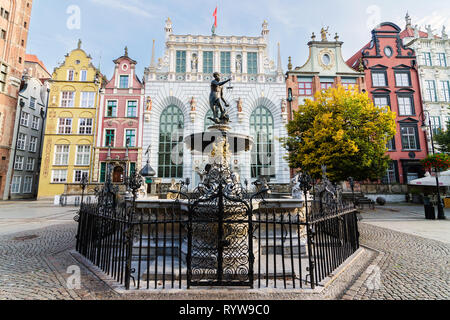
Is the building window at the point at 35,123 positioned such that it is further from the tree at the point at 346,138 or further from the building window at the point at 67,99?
the tree at the point at 346,138

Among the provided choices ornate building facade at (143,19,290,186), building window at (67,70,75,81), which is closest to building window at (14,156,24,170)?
building window at (67,70,75,81)

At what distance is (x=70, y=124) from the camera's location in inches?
989

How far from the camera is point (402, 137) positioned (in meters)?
24.9

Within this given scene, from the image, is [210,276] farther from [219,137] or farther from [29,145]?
[29,145]

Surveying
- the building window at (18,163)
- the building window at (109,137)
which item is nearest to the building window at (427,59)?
the building window at (109,137)

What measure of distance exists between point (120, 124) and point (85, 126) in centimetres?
417

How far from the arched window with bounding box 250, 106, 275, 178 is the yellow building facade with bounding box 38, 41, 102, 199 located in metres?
18.4

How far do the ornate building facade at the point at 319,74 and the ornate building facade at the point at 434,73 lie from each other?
25.1 feet

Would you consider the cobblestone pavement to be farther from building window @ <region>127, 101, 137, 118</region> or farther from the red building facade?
the red building facade

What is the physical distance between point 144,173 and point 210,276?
26.2 feet

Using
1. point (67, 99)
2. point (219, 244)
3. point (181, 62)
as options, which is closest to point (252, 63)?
point (181, 62)

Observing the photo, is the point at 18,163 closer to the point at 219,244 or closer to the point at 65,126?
the point at 65,126

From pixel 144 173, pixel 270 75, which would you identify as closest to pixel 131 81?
pixel 270 75

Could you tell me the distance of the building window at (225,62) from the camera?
26.1 metres
